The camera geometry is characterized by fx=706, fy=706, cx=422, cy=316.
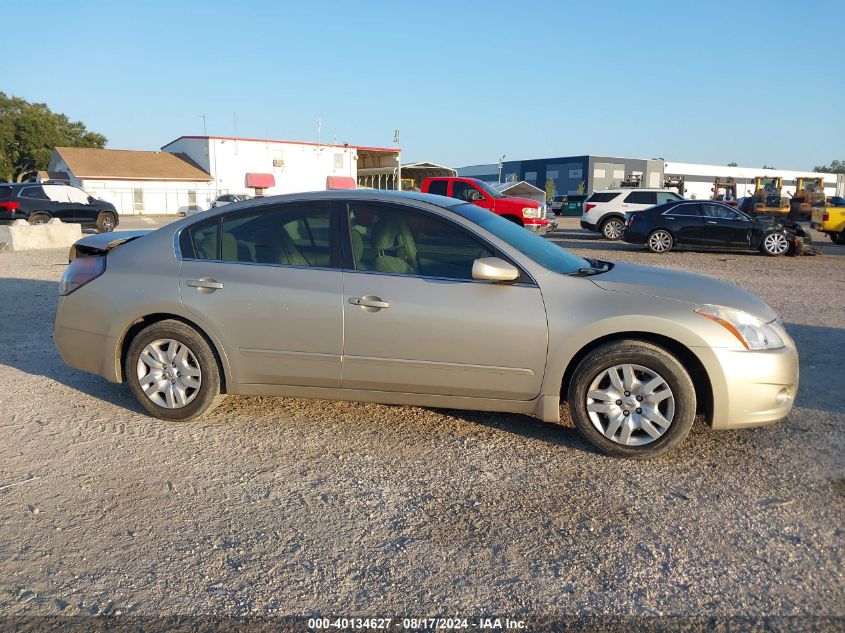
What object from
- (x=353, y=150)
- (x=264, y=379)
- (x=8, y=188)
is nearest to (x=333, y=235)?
(x=264, y=379)

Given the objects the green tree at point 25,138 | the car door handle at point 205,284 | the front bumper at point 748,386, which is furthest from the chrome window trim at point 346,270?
the green tree at point 25,138

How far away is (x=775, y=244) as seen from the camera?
17562mm

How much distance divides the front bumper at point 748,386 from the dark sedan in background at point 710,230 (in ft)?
48.7

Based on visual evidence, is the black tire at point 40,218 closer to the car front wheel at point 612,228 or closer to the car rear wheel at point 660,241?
the car front wheel at point 612,228

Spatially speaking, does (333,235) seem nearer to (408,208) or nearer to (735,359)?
(408,208)

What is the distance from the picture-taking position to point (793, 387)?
4.34 meters

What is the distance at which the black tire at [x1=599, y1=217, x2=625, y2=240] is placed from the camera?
74.9 ft

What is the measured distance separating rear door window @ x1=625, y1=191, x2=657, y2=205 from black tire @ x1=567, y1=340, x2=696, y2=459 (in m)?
19.7

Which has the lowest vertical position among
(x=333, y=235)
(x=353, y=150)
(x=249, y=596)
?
(x=249, y=596)

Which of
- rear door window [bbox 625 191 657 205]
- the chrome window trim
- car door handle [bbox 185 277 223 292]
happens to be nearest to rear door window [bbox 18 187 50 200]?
rear door window [bbox 625 191 657 205]

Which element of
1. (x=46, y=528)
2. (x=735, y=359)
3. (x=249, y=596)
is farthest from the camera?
(x=735, y=359)

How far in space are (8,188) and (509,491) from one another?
22.6 meters

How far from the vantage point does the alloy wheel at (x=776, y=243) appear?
17.5m

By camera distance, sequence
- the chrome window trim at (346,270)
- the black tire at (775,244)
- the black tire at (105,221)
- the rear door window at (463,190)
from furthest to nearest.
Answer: the black tire at (105,221) < the rear door window at (463,190) < the black tire at (775,244) < the chrome window trim at (346,270)
